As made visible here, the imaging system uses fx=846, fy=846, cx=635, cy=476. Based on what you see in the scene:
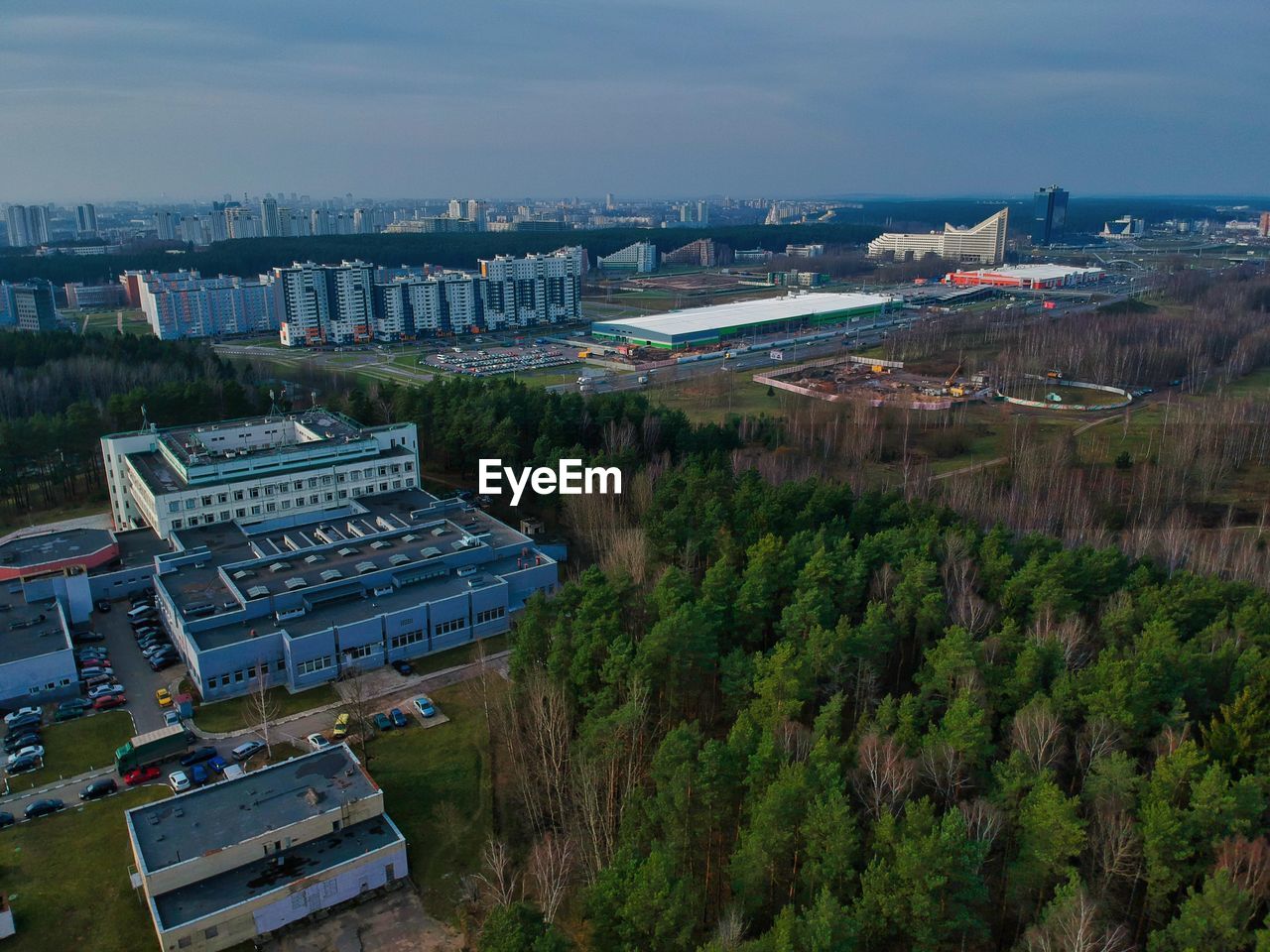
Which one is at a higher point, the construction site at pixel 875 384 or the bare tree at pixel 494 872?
A: the construction site at pixel 875 384

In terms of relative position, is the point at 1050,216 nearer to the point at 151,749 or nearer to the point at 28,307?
the point at 28,307

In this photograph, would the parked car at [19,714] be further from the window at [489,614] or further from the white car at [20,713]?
the window at [489,614]

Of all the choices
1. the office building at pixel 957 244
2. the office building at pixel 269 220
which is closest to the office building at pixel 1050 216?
the office building at pixel 957 244

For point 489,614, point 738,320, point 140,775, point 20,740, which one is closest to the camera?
point 140,775

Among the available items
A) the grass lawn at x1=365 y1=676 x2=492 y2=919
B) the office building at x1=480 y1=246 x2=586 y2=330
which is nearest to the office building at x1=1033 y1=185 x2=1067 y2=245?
the office building at x1=480 y1=246 x2=586 y2=330

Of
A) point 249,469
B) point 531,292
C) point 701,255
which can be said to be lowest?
point 249,469

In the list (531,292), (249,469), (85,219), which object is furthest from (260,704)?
(85,219)
